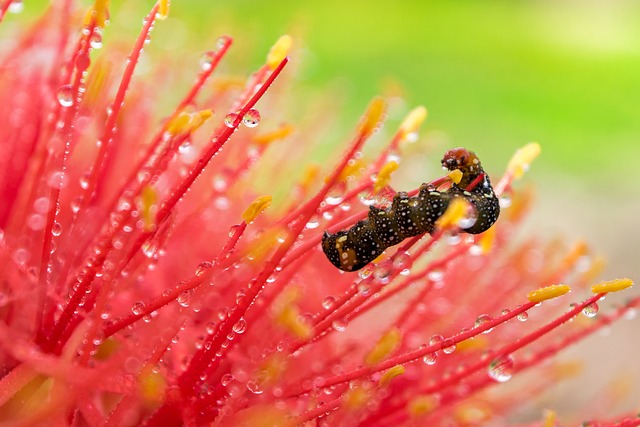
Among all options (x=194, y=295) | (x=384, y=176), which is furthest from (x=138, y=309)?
(x=384, y=176)

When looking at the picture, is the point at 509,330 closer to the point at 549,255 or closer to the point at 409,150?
the point at 549,255

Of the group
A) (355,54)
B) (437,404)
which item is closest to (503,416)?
(437,404)

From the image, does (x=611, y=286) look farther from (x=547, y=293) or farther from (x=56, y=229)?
(x=56, y=229)

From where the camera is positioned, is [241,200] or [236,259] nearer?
[236,259]

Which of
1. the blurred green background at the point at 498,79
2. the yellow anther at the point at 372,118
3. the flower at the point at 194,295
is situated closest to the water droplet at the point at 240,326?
the flower at the point at 194,295

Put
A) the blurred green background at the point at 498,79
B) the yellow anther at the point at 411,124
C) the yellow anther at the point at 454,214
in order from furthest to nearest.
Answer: the blurred green background at the point at 498,79
the yellow anther at the point at 411,124
the yellow anther at the point at 454,214

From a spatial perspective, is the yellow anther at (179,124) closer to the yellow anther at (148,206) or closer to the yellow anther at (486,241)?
the yellow anther at (148,206)
